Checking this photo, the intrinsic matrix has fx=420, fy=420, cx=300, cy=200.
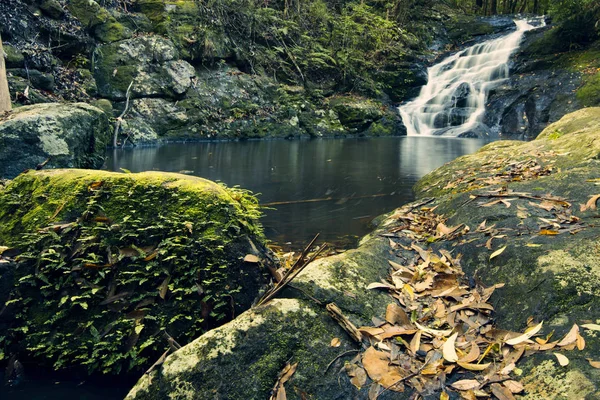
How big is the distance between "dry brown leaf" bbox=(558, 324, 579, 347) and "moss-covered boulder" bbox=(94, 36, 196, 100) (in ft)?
60.3

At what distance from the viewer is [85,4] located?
1686cm

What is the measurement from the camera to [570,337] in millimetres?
2125

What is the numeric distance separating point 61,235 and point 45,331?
642 millimetres

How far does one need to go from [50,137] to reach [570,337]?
743 cm

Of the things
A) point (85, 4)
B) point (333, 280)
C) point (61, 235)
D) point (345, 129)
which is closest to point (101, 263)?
point (61, 235)

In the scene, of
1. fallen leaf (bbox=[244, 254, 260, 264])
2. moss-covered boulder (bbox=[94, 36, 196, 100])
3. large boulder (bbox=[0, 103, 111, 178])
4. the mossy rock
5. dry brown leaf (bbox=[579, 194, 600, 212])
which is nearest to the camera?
fallen leaf (bbox=[244, 254, 260, 264])

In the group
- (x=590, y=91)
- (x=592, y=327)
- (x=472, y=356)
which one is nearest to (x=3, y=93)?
(x=472, y=356)

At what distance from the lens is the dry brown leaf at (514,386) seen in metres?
1.94

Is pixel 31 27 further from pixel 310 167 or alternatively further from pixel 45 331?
pixel 45 331

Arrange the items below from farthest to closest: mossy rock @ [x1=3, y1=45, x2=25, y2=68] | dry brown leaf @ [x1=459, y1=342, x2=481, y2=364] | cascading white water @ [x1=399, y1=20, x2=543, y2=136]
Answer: cascading white water @ [x1=399, y1=20, x2=543, y2=136]
mossy rock @ [x1=3, y1=45, x2=25, y2=68]
dry brown leaf @ [x1=459, y1=342, x2=481, y2=364]

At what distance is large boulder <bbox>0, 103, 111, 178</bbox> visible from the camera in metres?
6.48

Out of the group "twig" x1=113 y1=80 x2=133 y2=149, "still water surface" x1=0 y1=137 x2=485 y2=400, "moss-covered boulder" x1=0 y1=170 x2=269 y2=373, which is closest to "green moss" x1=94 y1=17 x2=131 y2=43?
"twig" x1=113 y1=80 x2=133 y2=149

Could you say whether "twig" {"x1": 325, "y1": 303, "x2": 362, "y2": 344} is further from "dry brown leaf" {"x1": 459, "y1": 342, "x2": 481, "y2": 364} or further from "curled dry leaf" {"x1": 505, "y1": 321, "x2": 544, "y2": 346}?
"curled dry leaf" {"x1": 505, "y1": 321, "x2": 544, "y2": 346}

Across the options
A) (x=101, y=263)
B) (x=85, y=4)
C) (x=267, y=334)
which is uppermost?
(x=85, y=4)
